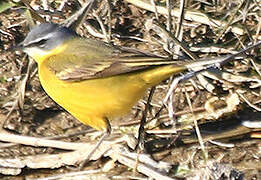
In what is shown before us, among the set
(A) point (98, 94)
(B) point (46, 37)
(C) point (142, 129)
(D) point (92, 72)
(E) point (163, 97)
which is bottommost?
(E) point (163, 97)

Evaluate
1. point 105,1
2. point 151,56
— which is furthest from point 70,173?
point 105,1

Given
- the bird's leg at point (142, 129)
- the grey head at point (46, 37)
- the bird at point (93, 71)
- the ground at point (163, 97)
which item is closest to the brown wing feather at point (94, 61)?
the bird at point (93, 71)

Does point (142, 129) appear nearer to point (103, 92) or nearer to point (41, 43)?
point (103, 92)

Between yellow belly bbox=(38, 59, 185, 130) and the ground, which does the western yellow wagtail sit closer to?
yellow belly bbox=(38, 59, 185, 130)

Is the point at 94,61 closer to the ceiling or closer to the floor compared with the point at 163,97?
closer to the ceiling

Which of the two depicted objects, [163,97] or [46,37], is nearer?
[46,37]

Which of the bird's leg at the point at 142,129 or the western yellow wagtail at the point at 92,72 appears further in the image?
the bird's leg at the point at 142,129

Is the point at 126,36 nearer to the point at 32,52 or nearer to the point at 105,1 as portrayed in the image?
the point at 105,1

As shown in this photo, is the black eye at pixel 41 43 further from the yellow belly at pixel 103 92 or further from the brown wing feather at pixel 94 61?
the yellow belly at pixel 103 92

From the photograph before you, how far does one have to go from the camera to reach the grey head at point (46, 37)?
6375mm

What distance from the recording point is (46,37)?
6.42 m

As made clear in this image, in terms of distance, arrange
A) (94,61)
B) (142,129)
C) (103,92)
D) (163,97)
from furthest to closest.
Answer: (163,97), (142,129), (94,61), (103,92)

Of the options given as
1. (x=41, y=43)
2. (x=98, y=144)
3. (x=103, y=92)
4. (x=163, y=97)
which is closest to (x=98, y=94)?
(x=103, y=92)

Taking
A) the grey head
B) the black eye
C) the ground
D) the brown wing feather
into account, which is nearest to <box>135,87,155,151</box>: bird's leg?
the ground
